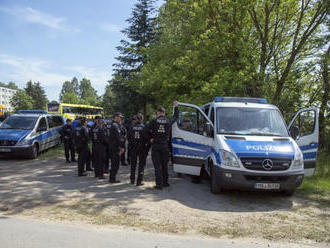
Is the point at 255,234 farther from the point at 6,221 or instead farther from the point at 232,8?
the point at 232,8

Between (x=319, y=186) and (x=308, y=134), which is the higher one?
(x=308, y=134)

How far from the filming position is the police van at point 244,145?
19.1 feet

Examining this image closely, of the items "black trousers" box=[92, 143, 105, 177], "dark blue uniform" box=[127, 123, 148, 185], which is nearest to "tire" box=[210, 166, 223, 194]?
"dark blue uniform" box=[127, 123, 148, 185]

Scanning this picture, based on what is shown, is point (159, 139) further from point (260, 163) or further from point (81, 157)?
point (81, 157)

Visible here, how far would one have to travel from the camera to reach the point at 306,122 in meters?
7.77

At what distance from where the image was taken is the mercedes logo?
5.80 m

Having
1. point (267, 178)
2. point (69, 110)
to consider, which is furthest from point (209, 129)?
point (69, 110)

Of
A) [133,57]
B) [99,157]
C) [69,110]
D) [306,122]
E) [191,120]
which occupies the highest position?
[133,57]

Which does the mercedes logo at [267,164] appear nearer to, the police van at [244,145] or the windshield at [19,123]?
the police van at [244,145]

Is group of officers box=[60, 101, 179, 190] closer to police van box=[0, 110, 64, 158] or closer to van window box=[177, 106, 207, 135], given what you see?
van window box=[177, 106, 207, 135]

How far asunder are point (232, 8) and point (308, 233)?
933 cm

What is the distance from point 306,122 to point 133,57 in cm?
2344

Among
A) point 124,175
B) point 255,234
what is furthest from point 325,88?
point 255,234

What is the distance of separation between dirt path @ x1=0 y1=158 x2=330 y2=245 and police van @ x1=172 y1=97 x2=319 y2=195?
457 mm
